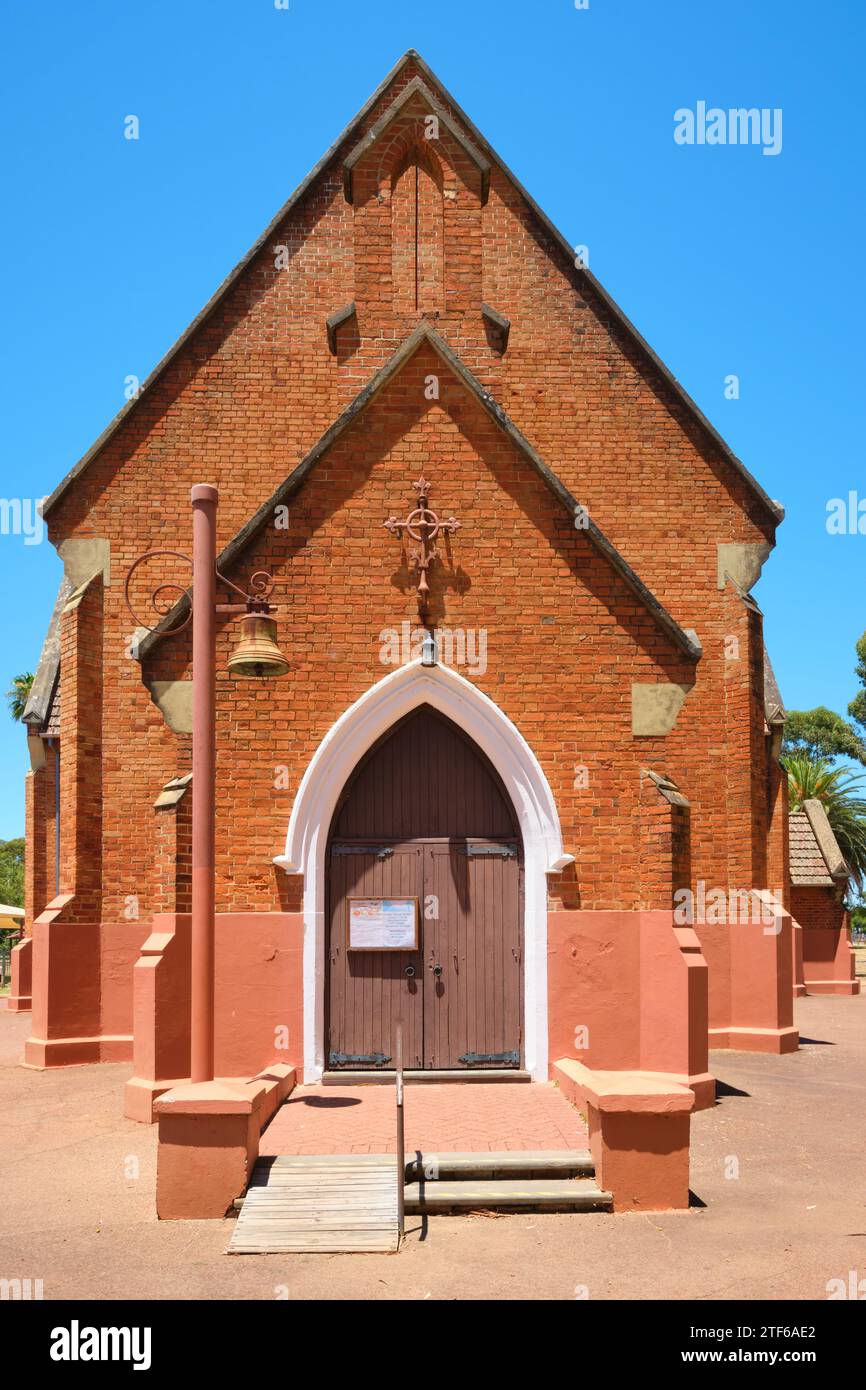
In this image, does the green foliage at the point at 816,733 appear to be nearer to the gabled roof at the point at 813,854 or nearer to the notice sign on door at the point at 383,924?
the gabled roof at the point at 813,854

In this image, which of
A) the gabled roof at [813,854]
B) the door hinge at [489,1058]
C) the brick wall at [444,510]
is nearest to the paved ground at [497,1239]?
the door hinge at [489,1058]

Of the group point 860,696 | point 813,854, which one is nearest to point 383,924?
point 813,854

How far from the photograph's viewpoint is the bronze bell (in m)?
9.32

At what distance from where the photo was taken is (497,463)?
40.1 feet

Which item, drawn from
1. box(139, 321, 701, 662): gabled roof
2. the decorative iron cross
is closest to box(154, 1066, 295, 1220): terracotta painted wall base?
box(139, 321, 701, 662): gabled roof

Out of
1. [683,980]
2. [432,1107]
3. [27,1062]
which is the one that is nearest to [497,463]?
[683,980]

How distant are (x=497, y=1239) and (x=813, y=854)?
23.2 meters

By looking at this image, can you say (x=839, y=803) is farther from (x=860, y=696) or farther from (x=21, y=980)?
(x=21, y=980)

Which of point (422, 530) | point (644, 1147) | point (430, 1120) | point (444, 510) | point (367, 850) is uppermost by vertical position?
point (444, 510)

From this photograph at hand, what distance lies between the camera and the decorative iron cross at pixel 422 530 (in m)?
12.0

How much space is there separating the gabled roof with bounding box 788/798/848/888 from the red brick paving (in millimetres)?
18609

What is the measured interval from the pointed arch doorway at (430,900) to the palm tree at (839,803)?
30.3 m

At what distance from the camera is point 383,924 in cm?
1186

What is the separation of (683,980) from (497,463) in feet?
16.9
